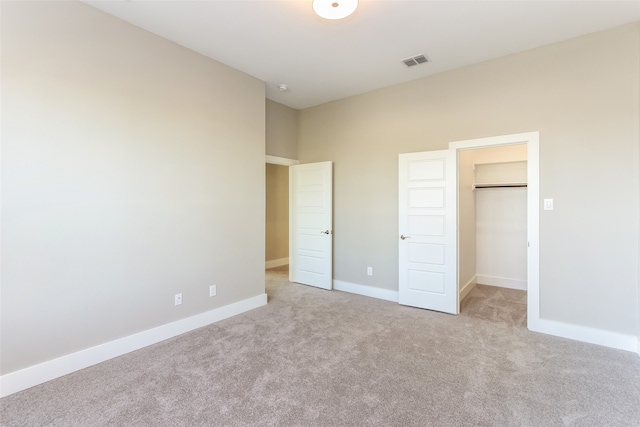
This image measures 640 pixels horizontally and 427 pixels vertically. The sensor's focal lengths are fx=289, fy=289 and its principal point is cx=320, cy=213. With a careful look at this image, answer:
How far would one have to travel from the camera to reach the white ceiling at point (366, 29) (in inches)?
98.3

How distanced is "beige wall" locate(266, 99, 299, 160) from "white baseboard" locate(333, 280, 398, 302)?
2343mm

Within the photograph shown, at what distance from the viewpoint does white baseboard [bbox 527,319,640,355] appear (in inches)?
107

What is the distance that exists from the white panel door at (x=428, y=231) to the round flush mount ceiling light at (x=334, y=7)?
2.10 m

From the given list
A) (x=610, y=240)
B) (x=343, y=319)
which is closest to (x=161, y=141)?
(x=343, y=319)

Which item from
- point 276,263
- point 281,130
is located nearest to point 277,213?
point 276,263

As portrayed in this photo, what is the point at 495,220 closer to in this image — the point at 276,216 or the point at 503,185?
the point at 503,185

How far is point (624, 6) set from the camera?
2477mm

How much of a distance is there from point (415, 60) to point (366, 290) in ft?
10.5

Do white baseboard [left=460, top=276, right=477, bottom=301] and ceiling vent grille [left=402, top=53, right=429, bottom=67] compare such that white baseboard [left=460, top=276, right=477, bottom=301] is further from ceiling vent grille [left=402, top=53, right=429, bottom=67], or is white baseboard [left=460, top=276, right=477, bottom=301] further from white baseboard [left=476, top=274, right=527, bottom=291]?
ceiling vent grille [left=402, top=53, right=429, bottom=67]

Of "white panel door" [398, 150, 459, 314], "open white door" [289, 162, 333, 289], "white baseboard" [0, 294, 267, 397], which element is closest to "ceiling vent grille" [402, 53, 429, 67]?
"white panel door" [398, 150, 459, 314]

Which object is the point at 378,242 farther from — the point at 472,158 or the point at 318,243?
the point at 472,158

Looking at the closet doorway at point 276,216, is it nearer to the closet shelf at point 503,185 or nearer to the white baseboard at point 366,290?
the white baseboard at point 366,290

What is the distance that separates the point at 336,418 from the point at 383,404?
0.35 meters

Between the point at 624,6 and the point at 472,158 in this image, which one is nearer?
the point at 624,6
